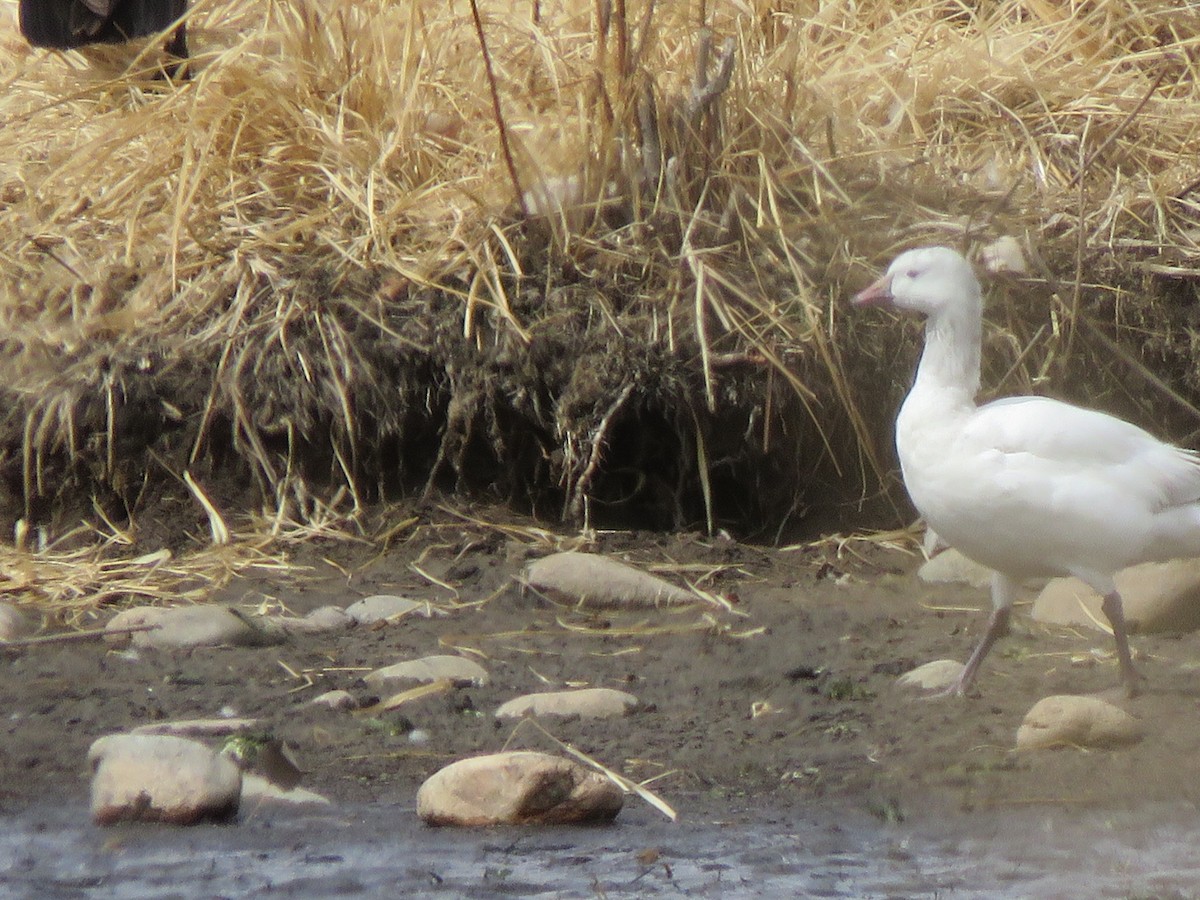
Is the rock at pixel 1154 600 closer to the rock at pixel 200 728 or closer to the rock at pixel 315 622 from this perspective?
the rock at pixel 315 622

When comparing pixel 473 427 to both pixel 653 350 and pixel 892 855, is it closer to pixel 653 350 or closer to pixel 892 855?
pixel 653 350

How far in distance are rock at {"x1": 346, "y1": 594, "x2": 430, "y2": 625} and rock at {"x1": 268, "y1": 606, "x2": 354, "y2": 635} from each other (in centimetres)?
3

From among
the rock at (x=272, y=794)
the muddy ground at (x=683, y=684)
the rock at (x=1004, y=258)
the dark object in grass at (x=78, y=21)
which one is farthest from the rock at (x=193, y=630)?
the dark object in grass at (x=78, y=21)

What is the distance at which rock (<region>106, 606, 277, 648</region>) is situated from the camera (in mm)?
4020

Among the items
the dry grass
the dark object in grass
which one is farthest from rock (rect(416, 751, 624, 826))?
the dark object in grass

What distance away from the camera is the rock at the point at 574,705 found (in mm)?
3527

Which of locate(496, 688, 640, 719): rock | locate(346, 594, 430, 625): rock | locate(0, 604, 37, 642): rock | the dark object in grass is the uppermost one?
the dark object in grass

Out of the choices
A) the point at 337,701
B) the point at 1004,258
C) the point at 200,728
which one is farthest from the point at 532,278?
the point at 200,728

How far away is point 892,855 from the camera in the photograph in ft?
9.26

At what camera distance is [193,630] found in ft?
13.3

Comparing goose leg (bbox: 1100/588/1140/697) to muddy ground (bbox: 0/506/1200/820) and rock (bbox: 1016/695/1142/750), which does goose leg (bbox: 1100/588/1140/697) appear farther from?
rock (bbox: 1016/695/1142/750)

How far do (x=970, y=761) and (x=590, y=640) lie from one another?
46.5 inches

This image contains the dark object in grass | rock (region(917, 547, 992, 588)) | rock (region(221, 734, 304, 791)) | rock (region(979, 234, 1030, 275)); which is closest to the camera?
rock (region(221, 734, 304, 791))

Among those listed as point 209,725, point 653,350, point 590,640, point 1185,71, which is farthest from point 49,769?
point 1185,71
